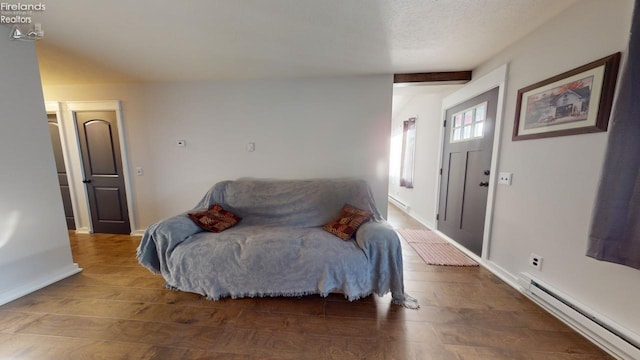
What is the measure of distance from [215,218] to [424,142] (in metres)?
3.55

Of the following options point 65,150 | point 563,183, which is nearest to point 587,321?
point 563,183

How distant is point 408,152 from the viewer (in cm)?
432

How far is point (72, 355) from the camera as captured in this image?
1192 mm

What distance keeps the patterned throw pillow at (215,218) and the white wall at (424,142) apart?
9.20 feet

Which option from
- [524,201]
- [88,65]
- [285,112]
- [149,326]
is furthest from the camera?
[285,112]

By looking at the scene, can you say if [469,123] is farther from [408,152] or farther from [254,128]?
[254,128]

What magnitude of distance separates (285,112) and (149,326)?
2.42m

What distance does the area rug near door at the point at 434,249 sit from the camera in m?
2.26

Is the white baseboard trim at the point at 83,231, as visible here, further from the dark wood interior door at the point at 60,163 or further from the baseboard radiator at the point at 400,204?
the baseboard radiator at the point at 400,204

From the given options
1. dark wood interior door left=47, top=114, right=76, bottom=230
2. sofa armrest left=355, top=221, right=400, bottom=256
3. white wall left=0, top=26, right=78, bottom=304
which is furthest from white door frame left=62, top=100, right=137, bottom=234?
sofa armrest left=355, top=221, right=400, bottom=256

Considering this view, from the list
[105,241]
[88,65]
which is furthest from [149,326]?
[88,65]

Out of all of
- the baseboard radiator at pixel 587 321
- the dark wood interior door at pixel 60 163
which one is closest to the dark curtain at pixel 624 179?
the baseboard radiator at pixel 587 321

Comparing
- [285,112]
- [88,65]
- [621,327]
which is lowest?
[621,327]

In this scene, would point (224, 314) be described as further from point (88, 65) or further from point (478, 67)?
point (478, 67)
